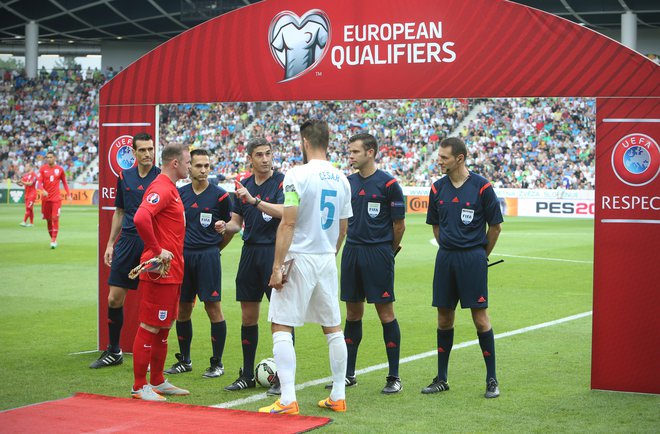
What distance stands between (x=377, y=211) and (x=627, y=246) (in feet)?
7.65

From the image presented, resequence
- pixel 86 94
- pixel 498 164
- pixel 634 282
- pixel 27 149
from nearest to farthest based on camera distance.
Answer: pixel 634 282, pixel 498 164, pixel 27 149, pixel 86 94

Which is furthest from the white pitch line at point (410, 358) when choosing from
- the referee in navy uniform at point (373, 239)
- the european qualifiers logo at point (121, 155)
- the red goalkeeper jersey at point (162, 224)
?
the european qualifiers logo at point (121, 155)

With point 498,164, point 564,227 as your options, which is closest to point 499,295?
point 564,227

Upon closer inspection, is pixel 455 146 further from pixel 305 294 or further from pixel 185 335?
pixel 185 335

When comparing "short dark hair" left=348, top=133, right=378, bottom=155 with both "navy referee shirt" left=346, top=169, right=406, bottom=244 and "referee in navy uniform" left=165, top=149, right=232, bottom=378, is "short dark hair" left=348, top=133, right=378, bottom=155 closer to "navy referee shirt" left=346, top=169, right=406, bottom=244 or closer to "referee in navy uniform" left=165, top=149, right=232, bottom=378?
"navy referee shirt" left=346, top=169, right=406, bottom=244

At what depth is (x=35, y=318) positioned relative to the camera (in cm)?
1231

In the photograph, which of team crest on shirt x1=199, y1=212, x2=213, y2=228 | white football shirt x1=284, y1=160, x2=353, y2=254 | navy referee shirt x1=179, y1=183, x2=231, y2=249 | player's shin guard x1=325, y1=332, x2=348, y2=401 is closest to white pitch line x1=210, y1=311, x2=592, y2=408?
player's shin guard x1=325, y1=332, x2=348, y2=401

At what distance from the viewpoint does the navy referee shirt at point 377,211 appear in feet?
27.6

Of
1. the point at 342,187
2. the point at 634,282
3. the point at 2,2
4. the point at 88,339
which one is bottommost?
the point at 88,339

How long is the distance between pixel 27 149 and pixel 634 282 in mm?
47109

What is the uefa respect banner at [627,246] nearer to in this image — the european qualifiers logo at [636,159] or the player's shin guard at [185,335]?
the european qualifiers logo at [636,159]

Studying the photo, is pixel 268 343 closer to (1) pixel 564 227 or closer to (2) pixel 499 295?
(2) pixel 499 295

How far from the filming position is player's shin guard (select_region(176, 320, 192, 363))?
9.21m

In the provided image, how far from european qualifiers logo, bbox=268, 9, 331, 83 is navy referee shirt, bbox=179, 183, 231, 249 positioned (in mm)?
1440
